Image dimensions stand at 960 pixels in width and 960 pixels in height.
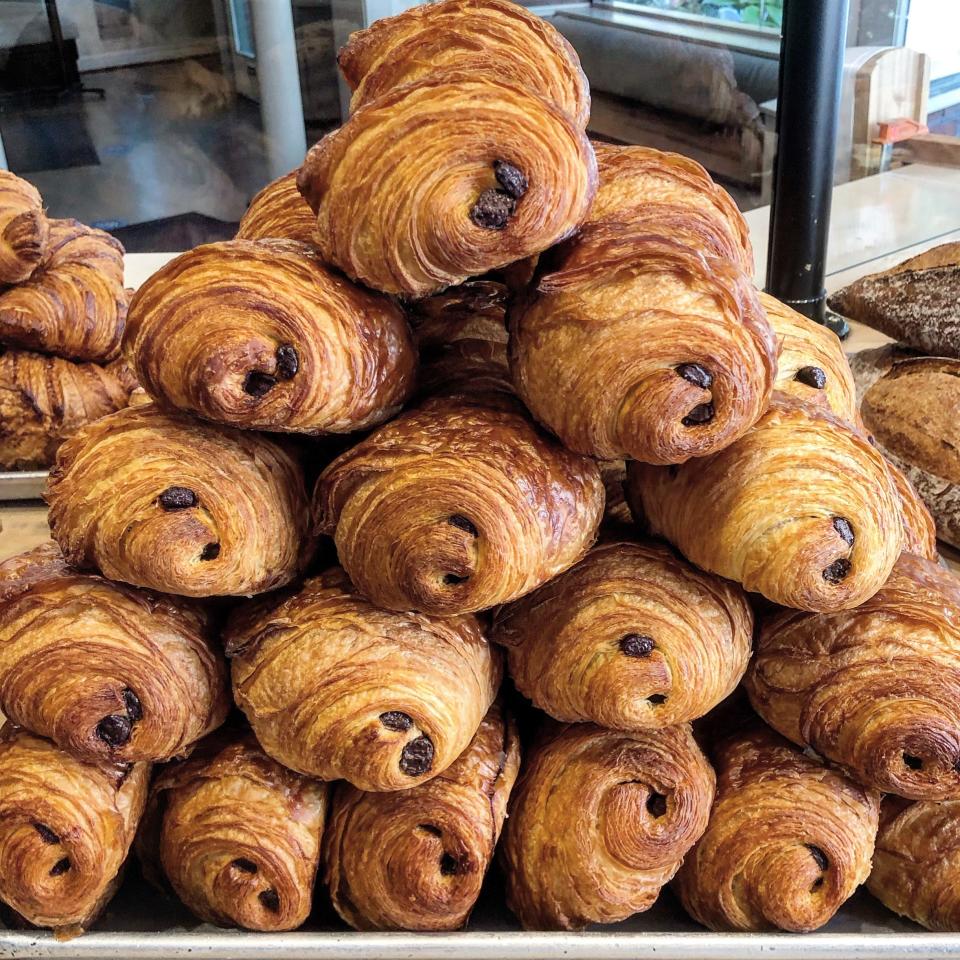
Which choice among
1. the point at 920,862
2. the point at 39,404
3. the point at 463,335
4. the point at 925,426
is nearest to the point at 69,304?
the point at 39,404

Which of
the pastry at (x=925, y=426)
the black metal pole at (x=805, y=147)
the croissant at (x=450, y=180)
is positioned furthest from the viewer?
the black metal pole at (x=805, y=147)

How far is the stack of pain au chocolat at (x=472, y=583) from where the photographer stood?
735mm

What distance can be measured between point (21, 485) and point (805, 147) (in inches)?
57.9

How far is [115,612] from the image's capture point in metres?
0.81

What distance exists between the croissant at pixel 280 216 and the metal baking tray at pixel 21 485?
0.91 meters

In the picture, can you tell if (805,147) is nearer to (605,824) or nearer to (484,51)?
(484,51)

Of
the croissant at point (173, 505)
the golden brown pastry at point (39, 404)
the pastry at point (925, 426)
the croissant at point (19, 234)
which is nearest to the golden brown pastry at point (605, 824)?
the croissant at point (173, 505)

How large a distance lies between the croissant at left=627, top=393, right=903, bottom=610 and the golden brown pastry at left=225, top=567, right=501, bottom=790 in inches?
8.5

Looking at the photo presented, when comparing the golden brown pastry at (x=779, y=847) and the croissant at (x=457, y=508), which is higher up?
the croissant at (x=457, y=508)

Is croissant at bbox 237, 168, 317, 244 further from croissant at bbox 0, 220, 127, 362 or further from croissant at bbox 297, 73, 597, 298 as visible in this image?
croissant at bbox 0, 220, 127, 362

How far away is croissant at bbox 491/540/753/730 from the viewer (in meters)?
0.79

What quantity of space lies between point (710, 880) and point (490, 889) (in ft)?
0.64

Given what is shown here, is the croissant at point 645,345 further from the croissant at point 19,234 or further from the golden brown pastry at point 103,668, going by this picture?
the croissant at point 19,234

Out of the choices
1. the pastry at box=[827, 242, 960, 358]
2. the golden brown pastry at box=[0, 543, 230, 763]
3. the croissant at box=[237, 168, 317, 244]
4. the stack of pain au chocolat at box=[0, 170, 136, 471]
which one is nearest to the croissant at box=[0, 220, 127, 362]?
the stack of pain au chocolat at box=[0, 170, 136, 471]
